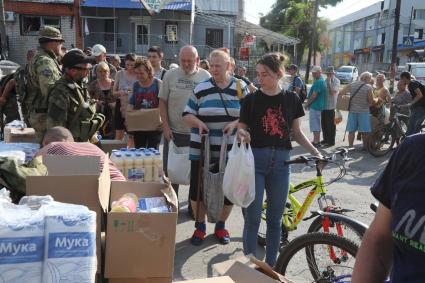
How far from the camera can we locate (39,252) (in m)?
2.06

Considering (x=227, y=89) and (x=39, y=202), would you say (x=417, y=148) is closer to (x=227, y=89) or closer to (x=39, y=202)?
(x=39, y=202)

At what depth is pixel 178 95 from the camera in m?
5.00

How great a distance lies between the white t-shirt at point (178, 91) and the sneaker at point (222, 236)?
119 cm

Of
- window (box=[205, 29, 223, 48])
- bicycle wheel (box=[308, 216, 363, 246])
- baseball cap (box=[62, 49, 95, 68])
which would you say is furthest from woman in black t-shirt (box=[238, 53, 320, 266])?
window (box=[205, 29, 223, 48])

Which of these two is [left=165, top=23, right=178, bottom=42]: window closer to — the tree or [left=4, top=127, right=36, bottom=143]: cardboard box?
the tree

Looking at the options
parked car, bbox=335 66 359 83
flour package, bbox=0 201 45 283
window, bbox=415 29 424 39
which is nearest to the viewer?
flour package, bbox=0 201 45 283

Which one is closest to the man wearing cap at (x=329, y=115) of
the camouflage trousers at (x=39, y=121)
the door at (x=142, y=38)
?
the camouflage trousers at (x=39, y=121)

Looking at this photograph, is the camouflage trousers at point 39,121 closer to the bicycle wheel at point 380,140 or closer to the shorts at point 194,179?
the shorts at point 194,179

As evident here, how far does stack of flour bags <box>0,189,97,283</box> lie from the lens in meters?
2.01

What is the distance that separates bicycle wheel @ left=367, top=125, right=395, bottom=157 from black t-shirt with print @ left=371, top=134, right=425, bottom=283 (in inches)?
326

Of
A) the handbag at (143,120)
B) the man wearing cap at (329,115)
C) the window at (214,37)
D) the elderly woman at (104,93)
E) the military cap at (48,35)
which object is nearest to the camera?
the military cap at (48,35)

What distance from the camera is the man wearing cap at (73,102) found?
4.00m

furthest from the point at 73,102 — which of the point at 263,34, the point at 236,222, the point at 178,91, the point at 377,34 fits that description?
the point at 377,34

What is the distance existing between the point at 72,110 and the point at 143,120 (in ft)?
4.63
